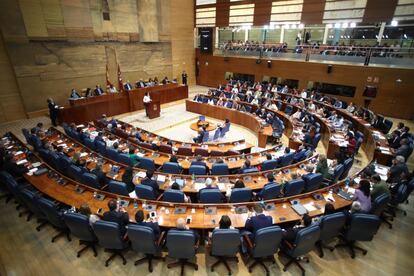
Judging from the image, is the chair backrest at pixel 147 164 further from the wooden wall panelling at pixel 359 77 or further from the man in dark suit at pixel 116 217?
the wooden wall panelling at pixel 359 77

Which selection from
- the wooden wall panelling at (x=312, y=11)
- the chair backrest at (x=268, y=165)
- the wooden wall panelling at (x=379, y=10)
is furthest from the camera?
the wooden wall panelling at (x=312, y=11)

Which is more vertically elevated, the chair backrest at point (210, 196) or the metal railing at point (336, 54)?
the metal railing at point (336, 54)

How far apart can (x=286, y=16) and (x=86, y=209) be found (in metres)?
17.6

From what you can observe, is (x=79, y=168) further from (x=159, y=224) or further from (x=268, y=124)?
(x=268, y=124)

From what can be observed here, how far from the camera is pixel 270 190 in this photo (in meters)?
5.94

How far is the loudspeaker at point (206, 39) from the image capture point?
21594 millimetres

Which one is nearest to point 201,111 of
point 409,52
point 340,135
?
point 340,135

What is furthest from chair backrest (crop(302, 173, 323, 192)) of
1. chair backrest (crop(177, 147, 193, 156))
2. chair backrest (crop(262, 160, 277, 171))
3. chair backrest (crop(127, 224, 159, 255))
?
chair backrest (crop(127, 224, 159, 255))

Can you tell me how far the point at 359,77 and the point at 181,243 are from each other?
1498cm

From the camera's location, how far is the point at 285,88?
16500 mm

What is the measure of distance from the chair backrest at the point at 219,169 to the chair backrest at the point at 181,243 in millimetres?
2976

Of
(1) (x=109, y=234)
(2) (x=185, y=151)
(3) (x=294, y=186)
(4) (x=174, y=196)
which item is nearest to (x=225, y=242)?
(4) (x=174, y=196)

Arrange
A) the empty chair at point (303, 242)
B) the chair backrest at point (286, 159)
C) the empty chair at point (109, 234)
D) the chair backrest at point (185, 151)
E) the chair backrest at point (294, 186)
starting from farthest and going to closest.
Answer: the chair backrest at point (185, 151) < the chair backrest at point (286, 159) < the chair backrest at point (294, 186) < the empty chair at point (109, 234) < the empty chair at point (303, 242)

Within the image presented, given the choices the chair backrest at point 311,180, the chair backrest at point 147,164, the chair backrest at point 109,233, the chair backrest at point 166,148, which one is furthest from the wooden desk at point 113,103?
the chair backrest at point 311,180
